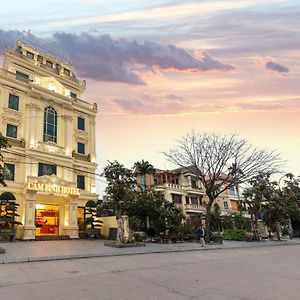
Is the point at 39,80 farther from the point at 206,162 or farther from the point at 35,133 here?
the point at 206,162

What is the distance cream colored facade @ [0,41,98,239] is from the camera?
96.9ft

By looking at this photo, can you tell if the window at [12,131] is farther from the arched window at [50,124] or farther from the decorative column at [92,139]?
the decorative column at [92,139]

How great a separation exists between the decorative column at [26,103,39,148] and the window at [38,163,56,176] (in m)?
2.16

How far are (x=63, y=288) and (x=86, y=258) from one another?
7730 millimetres

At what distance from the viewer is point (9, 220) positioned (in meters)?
25.5

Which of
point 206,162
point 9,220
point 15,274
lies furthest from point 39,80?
point 15,274

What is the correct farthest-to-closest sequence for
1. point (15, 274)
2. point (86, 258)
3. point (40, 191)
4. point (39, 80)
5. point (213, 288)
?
point (39, 80) < point (40, 191) < point (86, 258) < point (15, 274) < point (213, 288)

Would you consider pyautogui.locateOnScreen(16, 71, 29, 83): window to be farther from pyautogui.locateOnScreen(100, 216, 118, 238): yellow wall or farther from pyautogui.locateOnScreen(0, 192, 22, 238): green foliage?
pyautogui.locateOnScreen(100, 216, 118, 238): yellow wall

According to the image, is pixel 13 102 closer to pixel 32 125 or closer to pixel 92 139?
pixel 32 125

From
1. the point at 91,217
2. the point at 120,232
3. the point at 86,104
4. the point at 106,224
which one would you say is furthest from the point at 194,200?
the point at 120,232

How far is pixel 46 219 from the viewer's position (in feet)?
103

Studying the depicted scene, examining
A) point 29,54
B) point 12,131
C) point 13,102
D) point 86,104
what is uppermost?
point 29,54

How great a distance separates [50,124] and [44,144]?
8.84ft

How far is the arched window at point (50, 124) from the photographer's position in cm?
3302
